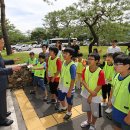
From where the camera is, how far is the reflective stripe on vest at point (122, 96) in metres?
2.80

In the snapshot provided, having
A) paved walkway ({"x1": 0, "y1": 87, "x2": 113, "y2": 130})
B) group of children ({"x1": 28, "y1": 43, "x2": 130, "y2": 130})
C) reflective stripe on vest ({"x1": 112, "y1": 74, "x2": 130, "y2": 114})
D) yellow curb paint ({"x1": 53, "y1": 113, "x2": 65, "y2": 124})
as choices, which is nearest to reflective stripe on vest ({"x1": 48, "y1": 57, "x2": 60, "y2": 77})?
group of children ({"x1": 28, "y1": 43, "x2": 130, "y2": 130})

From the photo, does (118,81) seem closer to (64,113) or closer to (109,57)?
(109,57)

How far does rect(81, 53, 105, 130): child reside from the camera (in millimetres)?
3914


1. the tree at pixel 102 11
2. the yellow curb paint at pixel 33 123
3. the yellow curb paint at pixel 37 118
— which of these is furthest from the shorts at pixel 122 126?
the tree at pixel 102 11

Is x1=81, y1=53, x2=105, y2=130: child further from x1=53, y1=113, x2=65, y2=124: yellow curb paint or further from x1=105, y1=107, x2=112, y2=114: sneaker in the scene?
x1=105, y1=107, x2=112, y2=114: sneaker

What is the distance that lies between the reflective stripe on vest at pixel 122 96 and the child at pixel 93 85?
932mm

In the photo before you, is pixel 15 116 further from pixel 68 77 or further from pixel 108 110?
pixel 108 110

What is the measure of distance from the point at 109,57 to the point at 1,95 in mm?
2919

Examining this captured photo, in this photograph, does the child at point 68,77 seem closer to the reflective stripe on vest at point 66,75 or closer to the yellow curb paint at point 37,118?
the reflective stripe on vest at point 66,75

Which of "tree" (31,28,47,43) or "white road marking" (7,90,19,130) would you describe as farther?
"tree" (31,28,47,43)

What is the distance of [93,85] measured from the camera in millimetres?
3971

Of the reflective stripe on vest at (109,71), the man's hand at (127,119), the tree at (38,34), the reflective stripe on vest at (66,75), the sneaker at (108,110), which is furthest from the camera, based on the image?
the tree at (38,34)

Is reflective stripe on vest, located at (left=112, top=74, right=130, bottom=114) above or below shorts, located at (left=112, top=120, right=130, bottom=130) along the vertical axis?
above

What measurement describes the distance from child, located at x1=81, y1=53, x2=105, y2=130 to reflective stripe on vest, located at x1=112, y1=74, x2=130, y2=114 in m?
0.93
